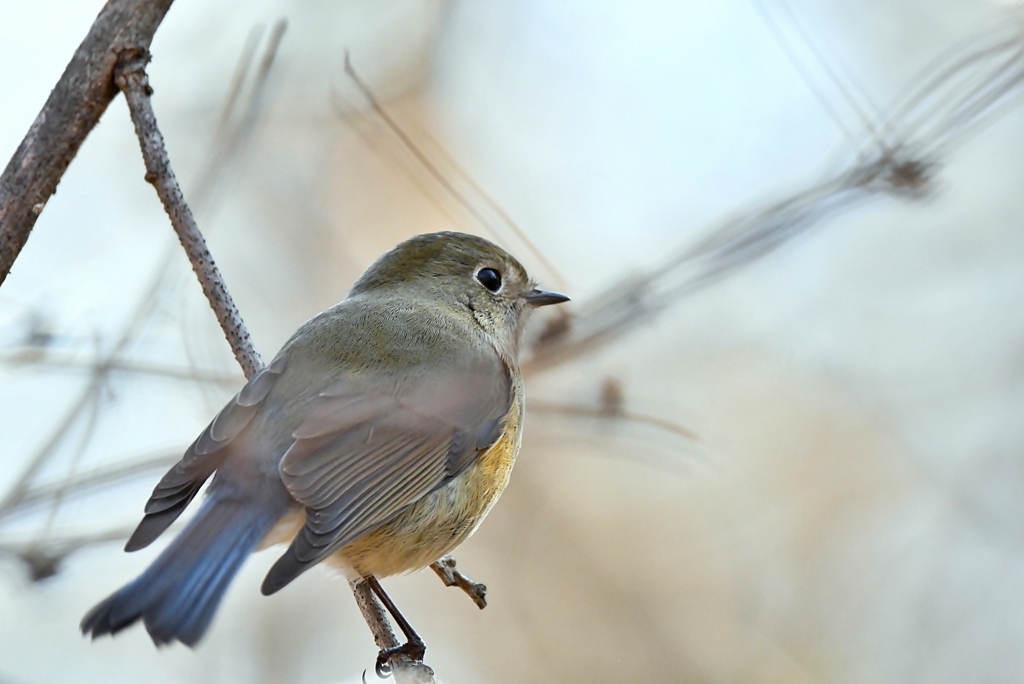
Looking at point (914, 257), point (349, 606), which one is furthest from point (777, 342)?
point (349, 606)

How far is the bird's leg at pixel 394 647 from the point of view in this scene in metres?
2.31

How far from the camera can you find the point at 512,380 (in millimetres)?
2420

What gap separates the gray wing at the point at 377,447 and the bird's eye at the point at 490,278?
15.5 inches

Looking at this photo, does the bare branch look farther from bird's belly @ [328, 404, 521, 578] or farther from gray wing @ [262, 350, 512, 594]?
bird's belly @ [328, 404, 521, 578]

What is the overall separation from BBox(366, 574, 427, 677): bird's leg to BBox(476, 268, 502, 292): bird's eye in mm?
828

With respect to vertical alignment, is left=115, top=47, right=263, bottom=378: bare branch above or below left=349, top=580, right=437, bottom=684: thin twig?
above

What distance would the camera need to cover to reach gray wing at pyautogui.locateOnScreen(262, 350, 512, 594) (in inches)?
A: 72.0

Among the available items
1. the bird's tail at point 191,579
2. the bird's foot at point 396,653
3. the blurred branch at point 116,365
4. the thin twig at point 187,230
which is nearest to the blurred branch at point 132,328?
the blurred branch at point 116,365

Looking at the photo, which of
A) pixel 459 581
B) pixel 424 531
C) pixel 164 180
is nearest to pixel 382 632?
pixel 459 581

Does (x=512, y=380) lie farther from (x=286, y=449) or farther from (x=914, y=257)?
(x=914, y=257)

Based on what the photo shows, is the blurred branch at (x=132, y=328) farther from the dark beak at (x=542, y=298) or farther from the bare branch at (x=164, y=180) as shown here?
the dark beak at (x=542, y=298)

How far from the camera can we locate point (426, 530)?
207 centimetres

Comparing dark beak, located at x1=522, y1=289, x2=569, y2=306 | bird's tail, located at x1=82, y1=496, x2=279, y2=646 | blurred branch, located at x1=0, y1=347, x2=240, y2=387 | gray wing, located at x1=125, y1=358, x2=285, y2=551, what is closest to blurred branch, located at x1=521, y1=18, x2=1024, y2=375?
dark beak, located at x1=522, y1=289, x2=569, y2=306

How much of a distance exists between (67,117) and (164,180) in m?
0.22
